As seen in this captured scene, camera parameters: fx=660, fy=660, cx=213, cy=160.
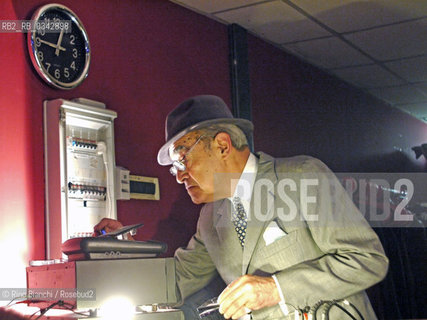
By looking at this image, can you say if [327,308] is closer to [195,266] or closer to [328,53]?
[195,266]

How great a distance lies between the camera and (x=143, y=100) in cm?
397

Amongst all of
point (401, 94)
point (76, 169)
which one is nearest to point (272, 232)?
point (76, 169)

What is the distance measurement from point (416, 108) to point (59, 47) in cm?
623

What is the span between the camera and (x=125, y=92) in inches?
150

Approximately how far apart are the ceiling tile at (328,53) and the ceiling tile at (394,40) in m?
0.11

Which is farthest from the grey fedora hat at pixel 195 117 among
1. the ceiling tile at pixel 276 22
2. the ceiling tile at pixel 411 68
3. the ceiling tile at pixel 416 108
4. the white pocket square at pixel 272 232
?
the ceiling tile at pixel 416 108

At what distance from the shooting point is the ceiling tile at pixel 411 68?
633 centimetres

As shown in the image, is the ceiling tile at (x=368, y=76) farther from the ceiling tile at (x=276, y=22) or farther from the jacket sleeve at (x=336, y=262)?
the jacket sleeve at (x=336, y=262)

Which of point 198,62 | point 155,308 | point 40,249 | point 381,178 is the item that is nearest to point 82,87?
point 40,249

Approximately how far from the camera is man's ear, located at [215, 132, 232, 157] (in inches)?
105

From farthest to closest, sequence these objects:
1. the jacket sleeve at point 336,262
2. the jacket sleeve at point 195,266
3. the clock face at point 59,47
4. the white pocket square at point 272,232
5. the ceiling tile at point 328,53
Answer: the ceiling tile at point 328,53
the clock face at point 59,47
the jacket sleeve at point 195,266
the white pocket square at point 272,232
the jacket sleeve at point 336,262

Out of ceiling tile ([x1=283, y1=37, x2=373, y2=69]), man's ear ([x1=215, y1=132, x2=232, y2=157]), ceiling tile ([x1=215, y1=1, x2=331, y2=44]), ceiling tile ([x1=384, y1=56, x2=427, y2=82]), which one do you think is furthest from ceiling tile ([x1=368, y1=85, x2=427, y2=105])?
man's ear ([x1=215, y1=132, x2=232, y2=157])

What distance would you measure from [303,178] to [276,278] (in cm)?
39

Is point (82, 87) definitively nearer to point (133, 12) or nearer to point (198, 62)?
point (133, 12)
